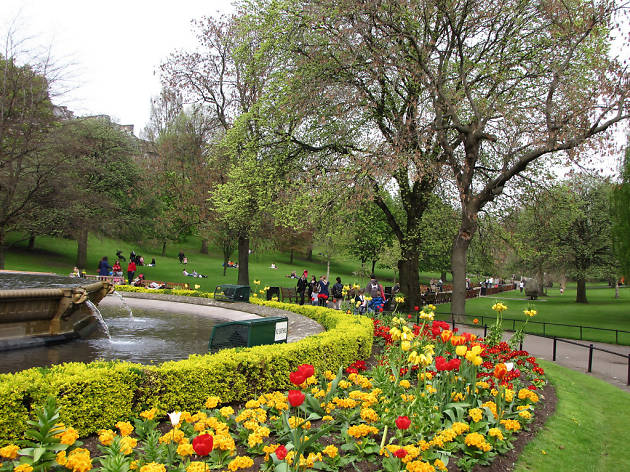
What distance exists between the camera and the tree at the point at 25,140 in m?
21.3

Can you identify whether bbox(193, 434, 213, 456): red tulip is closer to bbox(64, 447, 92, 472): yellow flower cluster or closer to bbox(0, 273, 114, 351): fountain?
bbox(64, 447, 92, 472): yellow flower cluster

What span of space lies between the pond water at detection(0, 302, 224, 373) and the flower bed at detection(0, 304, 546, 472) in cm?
290

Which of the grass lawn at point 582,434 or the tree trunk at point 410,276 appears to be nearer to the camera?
the grass lawn at point 582,434

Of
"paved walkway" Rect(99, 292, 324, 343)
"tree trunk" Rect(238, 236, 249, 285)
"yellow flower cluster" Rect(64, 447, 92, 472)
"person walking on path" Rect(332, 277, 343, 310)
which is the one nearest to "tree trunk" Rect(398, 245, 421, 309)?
"person walking on path" Rect(332, 277, 343, 310)

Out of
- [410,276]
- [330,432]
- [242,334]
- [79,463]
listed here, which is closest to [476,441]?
[330,432]

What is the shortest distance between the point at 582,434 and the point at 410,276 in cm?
1604

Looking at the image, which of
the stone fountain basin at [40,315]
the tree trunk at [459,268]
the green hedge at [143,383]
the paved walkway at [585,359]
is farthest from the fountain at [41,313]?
the tree trunk at [459,268]

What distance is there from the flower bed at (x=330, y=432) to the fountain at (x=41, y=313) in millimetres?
4352

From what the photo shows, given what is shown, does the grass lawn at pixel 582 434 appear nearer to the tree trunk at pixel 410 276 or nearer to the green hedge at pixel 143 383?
the green hedge at pixel 143 383

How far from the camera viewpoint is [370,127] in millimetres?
21438

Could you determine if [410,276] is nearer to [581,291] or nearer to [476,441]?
[476,441]

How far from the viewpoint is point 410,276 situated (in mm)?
22594

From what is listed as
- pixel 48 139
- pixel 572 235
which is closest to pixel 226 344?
pixel 48 139

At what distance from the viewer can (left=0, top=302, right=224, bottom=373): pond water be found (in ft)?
27.0
